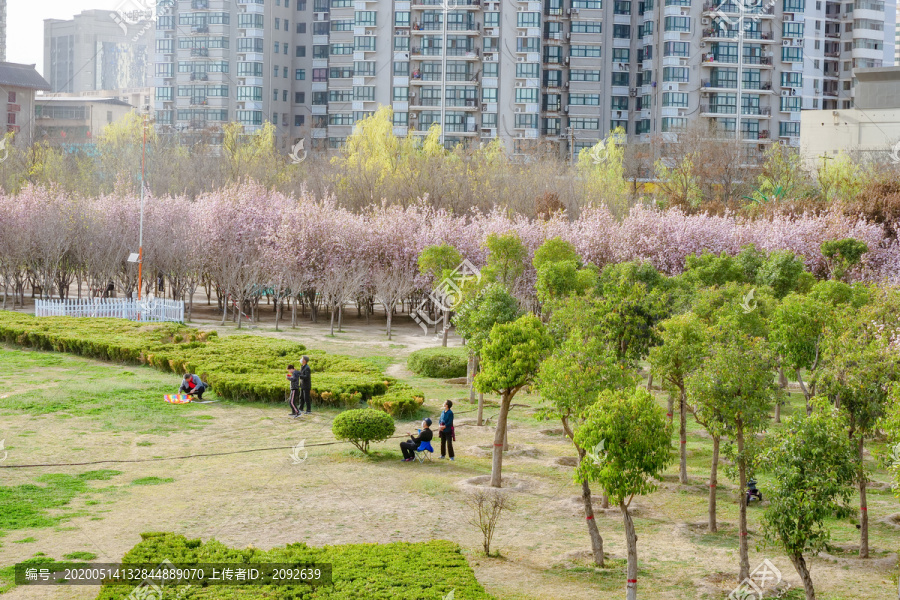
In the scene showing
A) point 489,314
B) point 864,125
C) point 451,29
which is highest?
point 451,29

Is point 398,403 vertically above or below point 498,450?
above

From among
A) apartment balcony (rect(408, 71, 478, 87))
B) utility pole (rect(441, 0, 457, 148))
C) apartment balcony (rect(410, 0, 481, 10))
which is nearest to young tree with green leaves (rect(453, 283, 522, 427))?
utility pole (rect(441, 0, 457, 148))

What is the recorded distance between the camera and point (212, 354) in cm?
3212

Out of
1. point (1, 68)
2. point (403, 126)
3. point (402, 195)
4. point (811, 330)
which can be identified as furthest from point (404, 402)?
point (1, 68)

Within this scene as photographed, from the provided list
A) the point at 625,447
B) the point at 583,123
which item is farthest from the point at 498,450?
the point at 583,123

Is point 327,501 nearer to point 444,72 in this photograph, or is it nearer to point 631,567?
point 631,567

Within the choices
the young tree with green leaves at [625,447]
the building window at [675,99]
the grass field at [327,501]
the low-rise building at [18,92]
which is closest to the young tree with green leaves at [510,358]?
the grass field at [327,501]

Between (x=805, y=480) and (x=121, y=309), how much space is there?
35.6m

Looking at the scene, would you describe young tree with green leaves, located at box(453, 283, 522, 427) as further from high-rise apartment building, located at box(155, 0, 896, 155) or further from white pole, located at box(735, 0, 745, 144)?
white pole, located at box(735, 0, 745, 144)

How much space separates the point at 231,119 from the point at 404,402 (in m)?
88.7

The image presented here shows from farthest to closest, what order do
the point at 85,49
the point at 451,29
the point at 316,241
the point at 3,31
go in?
the point at 85,49
the point at 3,31
the point at 451,29
the point at 316,241

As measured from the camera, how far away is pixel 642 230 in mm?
48875

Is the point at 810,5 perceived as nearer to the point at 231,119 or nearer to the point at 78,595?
the point at 231,119

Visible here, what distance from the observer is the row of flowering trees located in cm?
4716
